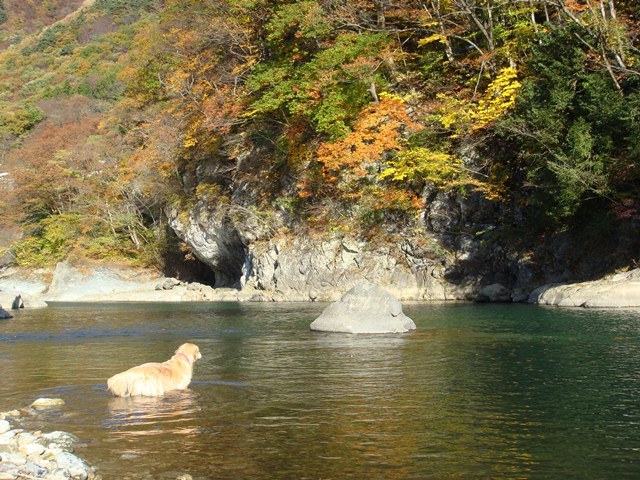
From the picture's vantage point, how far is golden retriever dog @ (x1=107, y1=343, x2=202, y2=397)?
528 inches

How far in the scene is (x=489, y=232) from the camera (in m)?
39.3

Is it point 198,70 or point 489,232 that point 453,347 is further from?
point 198,70

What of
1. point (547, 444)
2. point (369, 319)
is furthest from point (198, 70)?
point (547, 444)

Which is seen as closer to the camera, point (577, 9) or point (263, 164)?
point (577, 9)

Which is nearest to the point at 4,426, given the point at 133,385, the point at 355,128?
the point at 133,385

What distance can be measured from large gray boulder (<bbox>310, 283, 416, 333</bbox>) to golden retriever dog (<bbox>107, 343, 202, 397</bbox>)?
10444 mm

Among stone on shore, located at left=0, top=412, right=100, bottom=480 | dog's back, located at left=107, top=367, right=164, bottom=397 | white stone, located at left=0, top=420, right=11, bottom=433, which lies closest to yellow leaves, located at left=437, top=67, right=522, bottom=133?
dog's back, located at left=107, top=367, right=164, bottom=397

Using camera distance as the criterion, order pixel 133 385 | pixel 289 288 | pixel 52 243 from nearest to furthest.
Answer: pixel 133 385 < pixel 289 288 < pixel 52 243

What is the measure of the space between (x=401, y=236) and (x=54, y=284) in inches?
1160

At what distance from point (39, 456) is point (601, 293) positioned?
1042 inches

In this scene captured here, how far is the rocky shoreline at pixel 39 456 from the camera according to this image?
8.07 metres

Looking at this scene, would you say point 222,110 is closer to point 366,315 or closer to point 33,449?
point 366,315

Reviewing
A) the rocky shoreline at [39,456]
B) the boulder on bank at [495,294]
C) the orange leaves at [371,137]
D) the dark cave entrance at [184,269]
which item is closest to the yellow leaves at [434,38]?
the orange leaves at [371,137]

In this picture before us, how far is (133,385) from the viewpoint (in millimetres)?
13430
